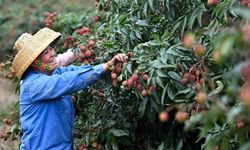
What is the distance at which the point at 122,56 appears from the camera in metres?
2.94

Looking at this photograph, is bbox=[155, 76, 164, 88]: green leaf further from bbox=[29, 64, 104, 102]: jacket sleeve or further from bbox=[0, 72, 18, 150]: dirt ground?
bbox=[0, 72, 18, 150]: dirt ground

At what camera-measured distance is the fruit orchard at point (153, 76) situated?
2650mm

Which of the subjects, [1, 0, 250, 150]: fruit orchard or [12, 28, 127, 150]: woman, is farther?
[12, 28, 127, 150]: woman

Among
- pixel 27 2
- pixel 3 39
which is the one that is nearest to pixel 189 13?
pixel 3 39

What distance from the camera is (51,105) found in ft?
10.3

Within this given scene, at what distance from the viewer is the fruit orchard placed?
8.70 feet

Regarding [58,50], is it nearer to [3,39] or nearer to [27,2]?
[3,39]

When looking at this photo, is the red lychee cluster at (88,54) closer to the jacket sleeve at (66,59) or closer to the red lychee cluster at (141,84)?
the jacket sleeve at (66,59)

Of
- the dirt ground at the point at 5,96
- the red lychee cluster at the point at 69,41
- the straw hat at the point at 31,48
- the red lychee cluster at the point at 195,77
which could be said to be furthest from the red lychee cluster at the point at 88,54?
the dirt ground at the point at 5,96

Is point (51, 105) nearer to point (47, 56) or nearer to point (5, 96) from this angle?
point (47, 56)

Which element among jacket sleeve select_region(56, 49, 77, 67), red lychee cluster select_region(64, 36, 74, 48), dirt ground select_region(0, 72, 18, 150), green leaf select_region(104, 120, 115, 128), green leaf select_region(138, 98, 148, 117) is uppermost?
red lychee cluster select_region(64, 36, 74, 48)

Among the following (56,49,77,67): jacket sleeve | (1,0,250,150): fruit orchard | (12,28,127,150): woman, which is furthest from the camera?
(56,49,77,67): jacket sleeve

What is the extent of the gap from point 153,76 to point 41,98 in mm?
635

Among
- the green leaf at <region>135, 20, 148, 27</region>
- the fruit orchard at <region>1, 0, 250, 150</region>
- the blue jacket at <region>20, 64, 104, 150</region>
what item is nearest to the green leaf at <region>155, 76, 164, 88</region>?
the fruit orchard at <region>1, 0, 250, 150</region>
